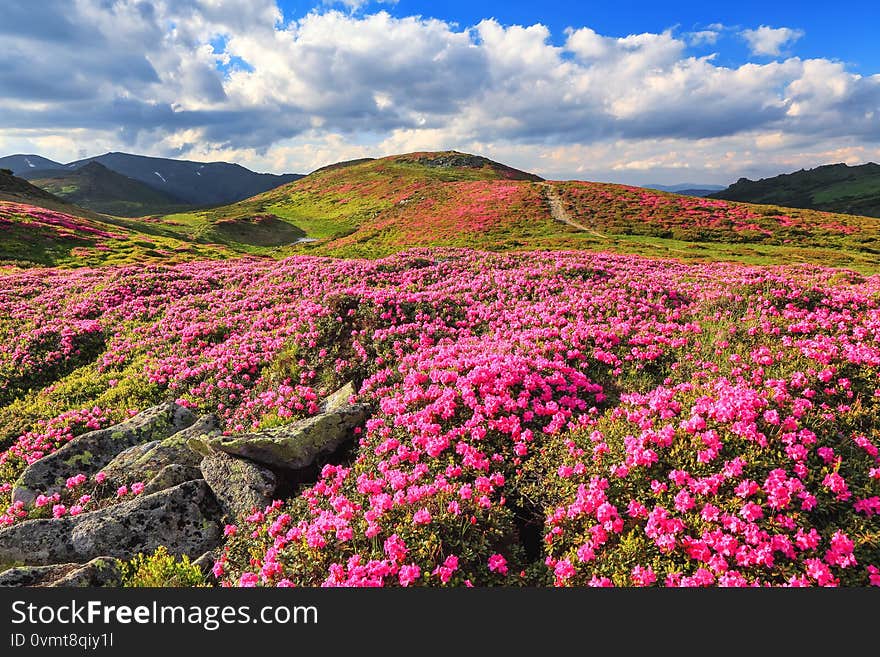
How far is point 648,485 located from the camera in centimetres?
663

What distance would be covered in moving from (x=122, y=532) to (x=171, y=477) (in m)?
1.51

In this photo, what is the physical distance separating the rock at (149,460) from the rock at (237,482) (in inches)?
44.6

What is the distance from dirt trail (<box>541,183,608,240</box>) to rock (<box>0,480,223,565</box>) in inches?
2092

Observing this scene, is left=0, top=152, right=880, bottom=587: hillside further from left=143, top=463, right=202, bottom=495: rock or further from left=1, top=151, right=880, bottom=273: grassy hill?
left=1, top=151, right=880, bottom=273: grassy hill

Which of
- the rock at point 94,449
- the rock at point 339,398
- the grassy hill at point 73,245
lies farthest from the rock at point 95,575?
the grassy hill at point 73,245

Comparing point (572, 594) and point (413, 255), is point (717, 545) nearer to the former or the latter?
point (572, 594)

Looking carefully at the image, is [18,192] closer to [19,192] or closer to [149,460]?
[19,192]

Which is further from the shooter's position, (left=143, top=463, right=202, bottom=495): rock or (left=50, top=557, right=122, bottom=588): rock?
(left=143, top=463, right=202, bottom=495): rock

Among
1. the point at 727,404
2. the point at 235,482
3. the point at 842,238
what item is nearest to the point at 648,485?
the point at 727,404

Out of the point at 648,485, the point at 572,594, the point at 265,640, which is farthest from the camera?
the point at 648,485

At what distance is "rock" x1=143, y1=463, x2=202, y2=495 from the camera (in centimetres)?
891

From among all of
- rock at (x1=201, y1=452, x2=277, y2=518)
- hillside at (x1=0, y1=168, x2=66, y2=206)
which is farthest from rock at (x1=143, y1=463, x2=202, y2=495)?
hillside at (x1=0, y1=168, x2=66, y2=206)

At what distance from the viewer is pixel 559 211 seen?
7169 cm

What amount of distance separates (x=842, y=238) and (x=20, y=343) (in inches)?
2944
